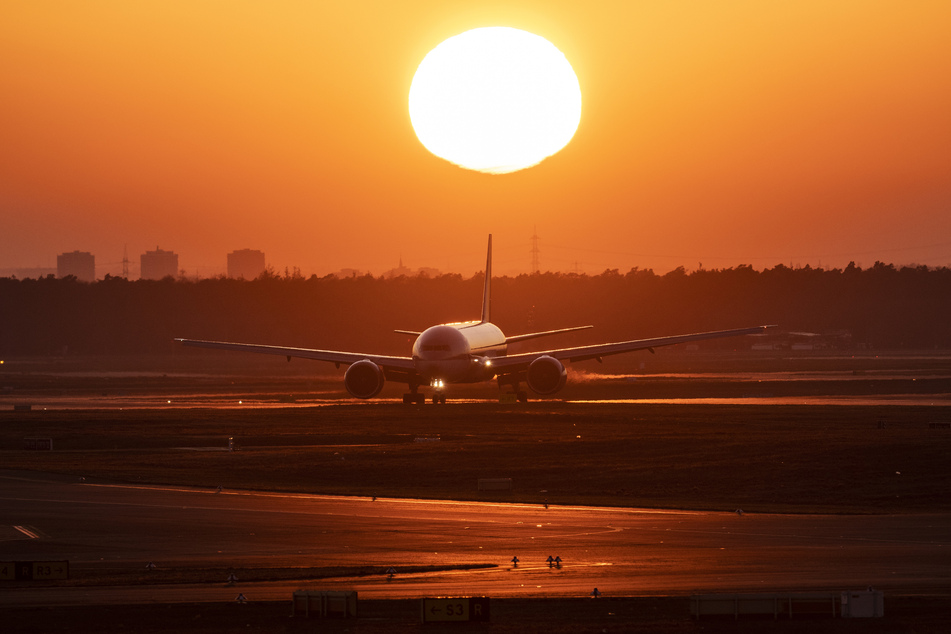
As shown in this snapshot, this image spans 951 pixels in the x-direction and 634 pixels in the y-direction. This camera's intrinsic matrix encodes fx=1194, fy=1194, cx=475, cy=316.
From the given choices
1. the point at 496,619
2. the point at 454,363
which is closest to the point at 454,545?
the point at 496,619

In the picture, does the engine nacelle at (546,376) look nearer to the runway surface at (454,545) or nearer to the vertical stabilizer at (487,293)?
the vertical stabilizer at (487,293)

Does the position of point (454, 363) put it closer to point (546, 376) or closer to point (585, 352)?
point (546, 376)

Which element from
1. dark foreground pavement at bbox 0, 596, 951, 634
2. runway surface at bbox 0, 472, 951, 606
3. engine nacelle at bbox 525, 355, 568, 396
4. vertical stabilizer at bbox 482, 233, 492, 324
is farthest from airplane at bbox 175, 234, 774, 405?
dark foreground pavement at bbox 0, 596, 951, 634

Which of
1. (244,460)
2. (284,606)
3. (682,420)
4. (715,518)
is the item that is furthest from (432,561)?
(682,420)

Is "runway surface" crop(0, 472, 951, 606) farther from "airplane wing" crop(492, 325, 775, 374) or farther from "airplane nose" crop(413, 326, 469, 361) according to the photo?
"airplane wing" crop(492, 325, 775, 374)

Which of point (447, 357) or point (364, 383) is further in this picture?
point (364, 383)

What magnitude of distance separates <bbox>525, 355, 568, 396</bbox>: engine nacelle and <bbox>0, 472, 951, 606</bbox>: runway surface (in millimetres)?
33337

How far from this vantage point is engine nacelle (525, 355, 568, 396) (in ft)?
216

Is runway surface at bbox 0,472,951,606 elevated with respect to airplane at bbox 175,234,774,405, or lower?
lower

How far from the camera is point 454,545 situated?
976 inches

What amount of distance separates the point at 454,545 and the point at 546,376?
41.4m

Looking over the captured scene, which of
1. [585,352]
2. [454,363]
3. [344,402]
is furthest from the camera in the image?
[585,352]

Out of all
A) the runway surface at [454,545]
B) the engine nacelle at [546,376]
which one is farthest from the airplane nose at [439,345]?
the runway surface at [454,545]

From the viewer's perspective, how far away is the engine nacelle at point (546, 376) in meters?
65.8
